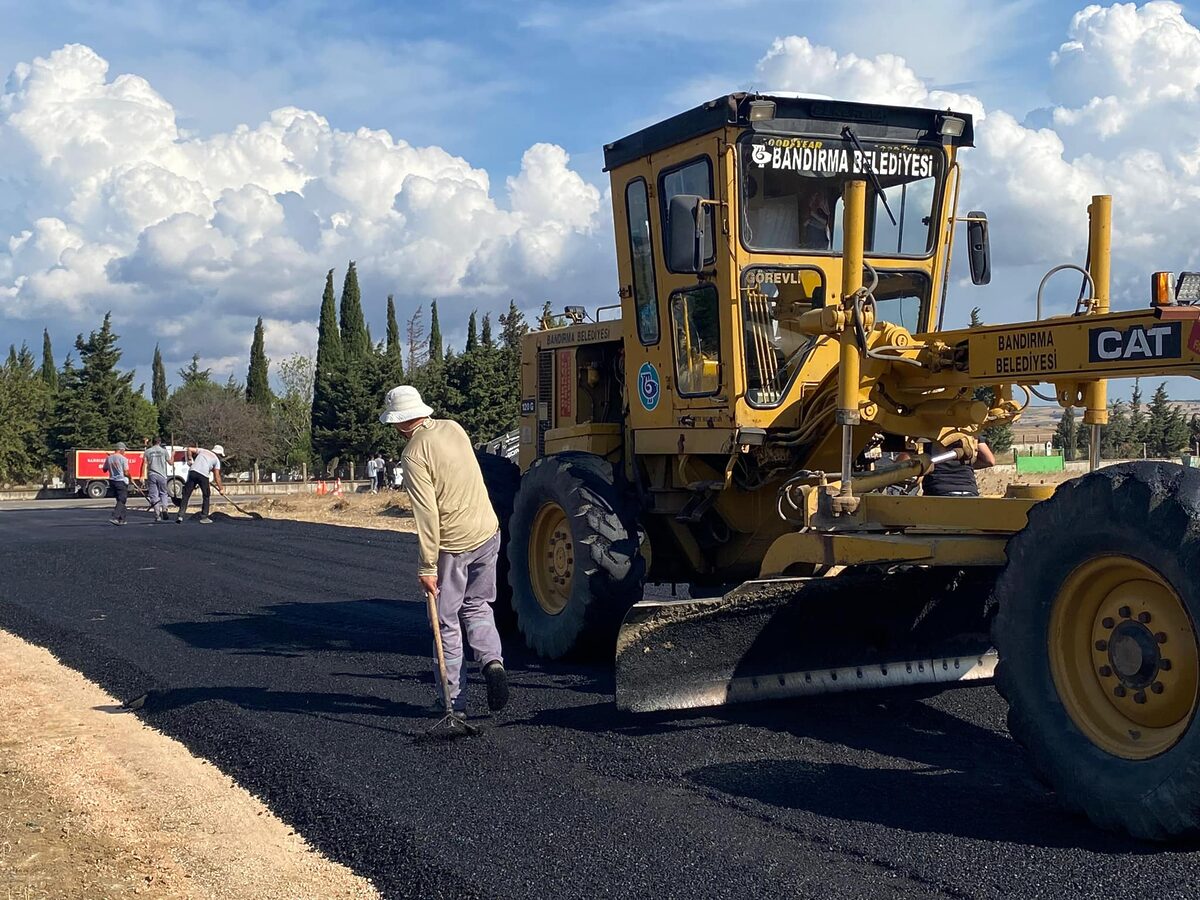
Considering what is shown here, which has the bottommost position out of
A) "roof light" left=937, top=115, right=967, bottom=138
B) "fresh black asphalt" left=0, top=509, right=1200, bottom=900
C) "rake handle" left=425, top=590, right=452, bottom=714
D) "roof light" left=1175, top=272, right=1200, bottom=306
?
"fresh black asphalt" left=0, top=509, right=1200, bottom=900

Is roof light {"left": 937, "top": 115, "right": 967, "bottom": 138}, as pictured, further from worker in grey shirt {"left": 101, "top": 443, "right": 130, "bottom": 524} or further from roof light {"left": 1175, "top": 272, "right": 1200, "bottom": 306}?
worker in grey shirt {"left": 101, "top": 443, "right": 130, "bottom": 524}

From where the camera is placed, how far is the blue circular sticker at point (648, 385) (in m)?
8.33

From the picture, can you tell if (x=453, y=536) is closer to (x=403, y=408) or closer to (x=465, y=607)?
(x=465, y=607)

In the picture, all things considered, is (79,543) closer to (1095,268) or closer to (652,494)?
(652,494)

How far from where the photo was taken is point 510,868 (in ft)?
15.0

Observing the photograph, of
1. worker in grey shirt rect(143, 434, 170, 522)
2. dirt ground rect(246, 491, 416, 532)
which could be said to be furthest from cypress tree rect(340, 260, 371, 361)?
worker in grey shirt rect(143, 434, 170, 522)

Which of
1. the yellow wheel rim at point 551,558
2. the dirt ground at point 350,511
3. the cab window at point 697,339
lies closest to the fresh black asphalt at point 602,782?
the yellow wheel rim at point 551,558


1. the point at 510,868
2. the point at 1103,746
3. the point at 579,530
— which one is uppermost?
the point at 579,530

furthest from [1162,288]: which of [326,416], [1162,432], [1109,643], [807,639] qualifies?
[326,416]

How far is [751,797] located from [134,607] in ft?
25.0

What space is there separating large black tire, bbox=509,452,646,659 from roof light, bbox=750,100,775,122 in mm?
2380

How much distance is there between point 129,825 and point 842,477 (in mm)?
3721

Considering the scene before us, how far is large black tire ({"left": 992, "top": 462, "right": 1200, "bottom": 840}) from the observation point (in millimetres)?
4434

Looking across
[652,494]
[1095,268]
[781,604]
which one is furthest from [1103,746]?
[652,494]
